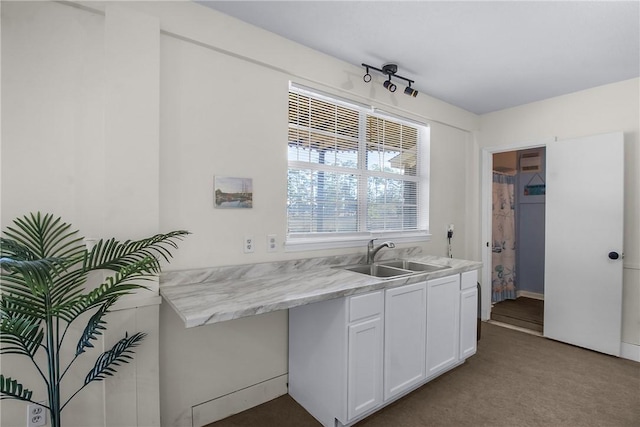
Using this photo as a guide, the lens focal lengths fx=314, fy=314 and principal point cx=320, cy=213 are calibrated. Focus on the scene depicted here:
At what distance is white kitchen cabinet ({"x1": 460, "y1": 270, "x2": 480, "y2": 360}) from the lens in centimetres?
272

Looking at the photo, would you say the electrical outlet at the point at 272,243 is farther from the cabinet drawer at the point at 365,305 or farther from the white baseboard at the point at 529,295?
the white baseboard at the point at 529,295

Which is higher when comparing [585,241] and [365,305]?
[585,241]

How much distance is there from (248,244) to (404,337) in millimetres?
1288

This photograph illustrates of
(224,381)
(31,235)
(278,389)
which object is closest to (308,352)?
(278,389)

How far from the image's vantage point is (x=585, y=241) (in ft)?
10.5

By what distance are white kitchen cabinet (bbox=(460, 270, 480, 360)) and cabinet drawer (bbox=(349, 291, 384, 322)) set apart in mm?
1060

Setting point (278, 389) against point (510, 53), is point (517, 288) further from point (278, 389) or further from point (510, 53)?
point (278, 389)

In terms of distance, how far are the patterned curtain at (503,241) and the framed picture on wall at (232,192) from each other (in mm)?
4015

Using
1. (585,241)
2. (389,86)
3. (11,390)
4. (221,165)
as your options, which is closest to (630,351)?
(585,241)

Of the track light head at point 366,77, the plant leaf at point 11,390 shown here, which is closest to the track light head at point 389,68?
the track light head at point 366,77

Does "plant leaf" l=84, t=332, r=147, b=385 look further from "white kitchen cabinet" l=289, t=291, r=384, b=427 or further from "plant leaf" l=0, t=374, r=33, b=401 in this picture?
→ "white kitchen cabinet" l=289, t=291, r=384, b=427

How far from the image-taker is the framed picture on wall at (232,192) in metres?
2.09

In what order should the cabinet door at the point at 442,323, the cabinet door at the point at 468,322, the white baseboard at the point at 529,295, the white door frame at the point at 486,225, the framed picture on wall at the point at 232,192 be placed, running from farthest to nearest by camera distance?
the white baseboard at the point at 529,295 < the white door frame at the point at 486,225 < the cabinet door at the point at 468,322 < the cabinet door at the point at 442,323 < the framed picture on wall at the point at 232,192

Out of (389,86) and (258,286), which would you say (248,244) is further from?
(389,86)
